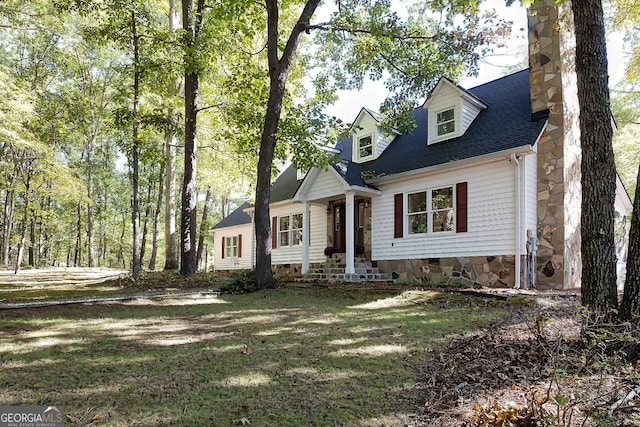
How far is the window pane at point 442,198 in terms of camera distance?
36.1 ft

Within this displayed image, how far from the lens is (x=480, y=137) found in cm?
1080

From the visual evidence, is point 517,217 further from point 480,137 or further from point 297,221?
point 297,221

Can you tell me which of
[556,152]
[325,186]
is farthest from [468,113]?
[325,186]

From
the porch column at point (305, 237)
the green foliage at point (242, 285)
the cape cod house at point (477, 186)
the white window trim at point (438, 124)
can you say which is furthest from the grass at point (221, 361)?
the porch column at point (305, 237)

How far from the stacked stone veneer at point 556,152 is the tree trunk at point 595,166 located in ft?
20.3

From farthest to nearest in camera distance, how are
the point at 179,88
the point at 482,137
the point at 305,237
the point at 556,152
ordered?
the point at 179,88
the point at 305,237
the point at 482,137
the point at 556,152

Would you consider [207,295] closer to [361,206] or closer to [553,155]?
[361,206]

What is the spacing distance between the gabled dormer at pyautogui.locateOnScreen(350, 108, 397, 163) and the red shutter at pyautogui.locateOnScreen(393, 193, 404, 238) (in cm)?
234

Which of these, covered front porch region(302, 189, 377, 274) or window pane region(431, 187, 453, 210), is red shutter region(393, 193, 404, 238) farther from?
window pane region(431, 187, 453, 210)

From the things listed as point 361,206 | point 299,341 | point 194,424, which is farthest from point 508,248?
point 194,424

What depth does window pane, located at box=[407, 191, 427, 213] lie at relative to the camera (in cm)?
1156

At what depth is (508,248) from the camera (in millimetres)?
9609

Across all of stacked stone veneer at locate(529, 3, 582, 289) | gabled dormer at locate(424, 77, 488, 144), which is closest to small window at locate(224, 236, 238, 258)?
gabled dormer at locate(424, 77, 488, 144)

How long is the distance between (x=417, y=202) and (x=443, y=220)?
3.31ft
